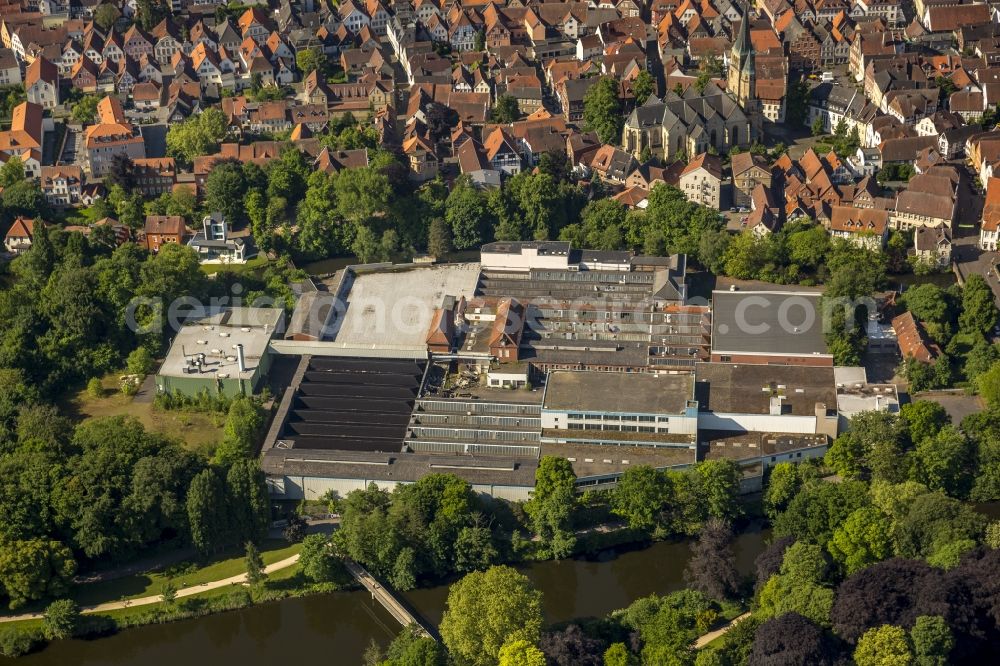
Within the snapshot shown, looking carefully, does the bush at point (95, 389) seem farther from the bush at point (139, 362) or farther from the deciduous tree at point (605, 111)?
the deciduous tree at point (605, 111)

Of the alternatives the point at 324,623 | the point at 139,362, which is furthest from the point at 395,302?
the point at 324,623

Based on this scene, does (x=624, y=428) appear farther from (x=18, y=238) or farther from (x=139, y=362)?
(x=18, y=238)

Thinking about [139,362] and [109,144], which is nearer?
[139,362]

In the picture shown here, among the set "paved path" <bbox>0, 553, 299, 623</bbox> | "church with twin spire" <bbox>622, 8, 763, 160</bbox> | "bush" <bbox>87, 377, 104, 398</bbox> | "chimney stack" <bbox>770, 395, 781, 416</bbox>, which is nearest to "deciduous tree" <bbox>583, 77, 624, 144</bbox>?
"church with twin spire" <bbox>622, 8, 763, 160</bbox>

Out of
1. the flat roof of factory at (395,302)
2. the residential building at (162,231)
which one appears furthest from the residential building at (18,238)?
the flat roof of factory at (395,302)

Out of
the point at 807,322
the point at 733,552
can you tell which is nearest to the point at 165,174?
the point at 807,322

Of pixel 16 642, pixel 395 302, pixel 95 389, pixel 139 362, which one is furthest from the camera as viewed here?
pixel 395 302

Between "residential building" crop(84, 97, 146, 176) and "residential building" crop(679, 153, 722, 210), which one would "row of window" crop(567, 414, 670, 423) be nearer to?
"residential building" crop(679, 153, 722, 210)
